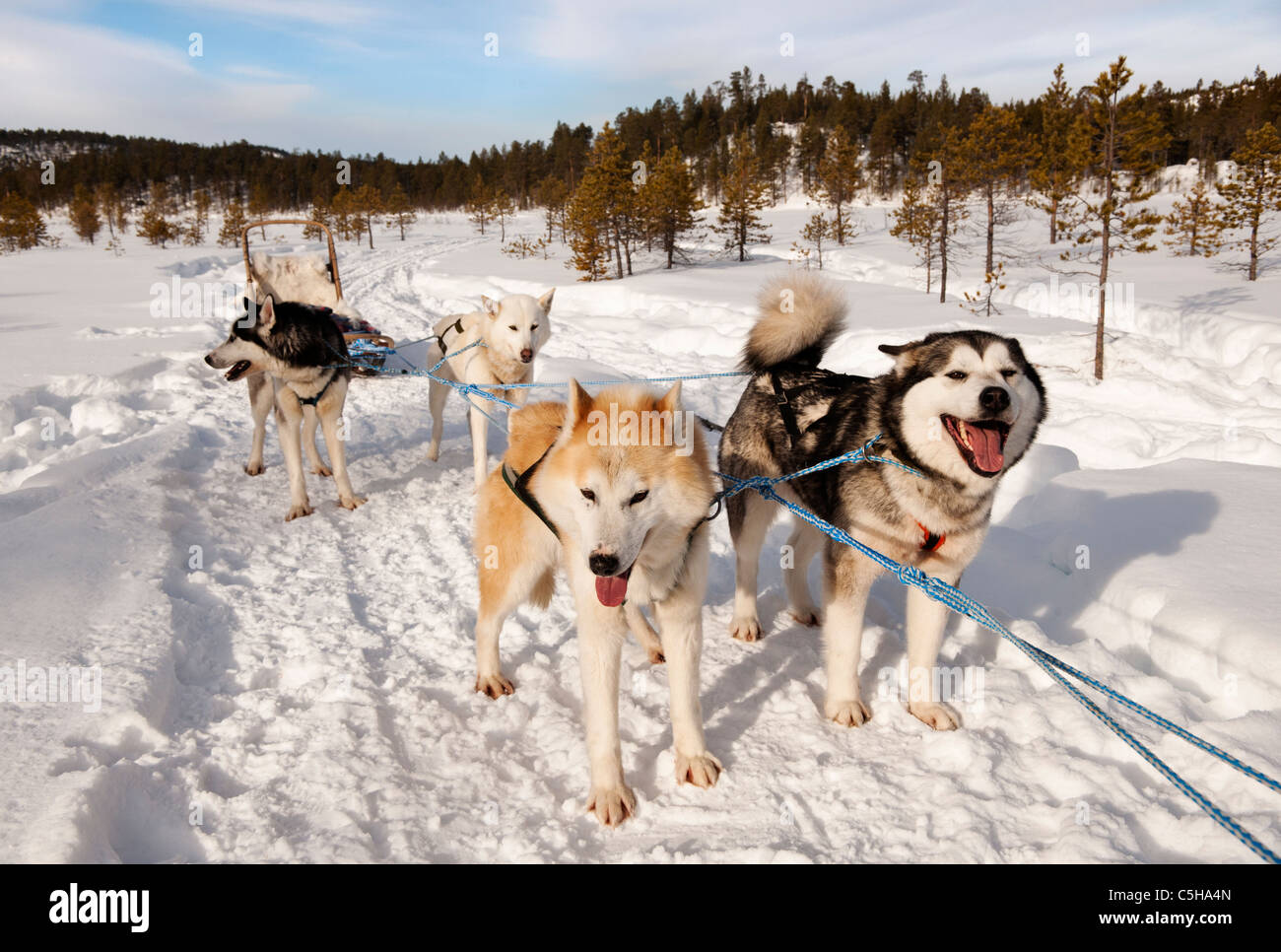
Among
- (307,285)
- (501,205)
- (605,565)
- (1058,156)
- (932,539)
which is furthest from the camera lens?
(501,205)

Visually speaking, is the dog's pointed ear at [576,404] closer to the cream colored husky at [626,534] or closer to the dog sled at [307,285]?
the cream colored husky at [626,534]

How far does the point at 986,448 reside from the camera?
2.21 meters

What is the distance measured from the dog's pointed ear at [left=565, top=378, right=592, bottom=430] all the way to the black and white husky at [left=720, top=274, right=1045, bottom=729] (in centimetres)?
109

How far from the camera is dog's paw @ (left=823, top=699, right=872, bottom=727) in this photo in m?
2.55

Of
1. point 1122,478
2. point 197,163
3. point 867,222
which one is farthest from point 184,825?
point 197,163

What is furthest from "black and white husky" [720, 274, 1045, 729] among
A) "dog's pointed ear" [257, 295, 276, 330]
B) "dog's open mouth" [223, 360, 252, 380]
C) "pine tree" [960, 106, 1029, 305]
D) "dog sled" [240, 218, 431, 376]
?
"pine tree" [960, 106, 1029, 305]

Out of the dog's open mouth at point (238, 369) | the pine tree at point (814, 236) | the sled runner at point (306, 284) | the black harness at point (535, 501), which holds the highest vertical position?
the pine tree at point (814, 236)

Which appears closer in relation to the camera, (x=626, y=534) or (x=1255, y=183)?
(x=626, y=534)

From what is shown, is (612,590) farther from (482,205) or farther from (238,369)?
(482,205)

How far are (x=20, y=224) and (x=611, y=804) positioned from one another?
48.9 metres

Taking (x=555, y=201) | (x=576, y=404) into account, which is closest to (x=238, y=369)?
(x=576, y=404)

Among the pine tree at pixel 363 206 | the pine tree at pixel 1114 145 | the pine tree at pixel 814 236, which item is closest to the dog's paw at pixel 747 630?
the pine tree at pixel 1114 145

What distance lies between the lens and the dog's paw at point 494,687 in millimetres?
2762

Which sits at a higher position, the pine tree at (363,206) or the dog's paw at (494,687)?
the pine tree at (363,206)
